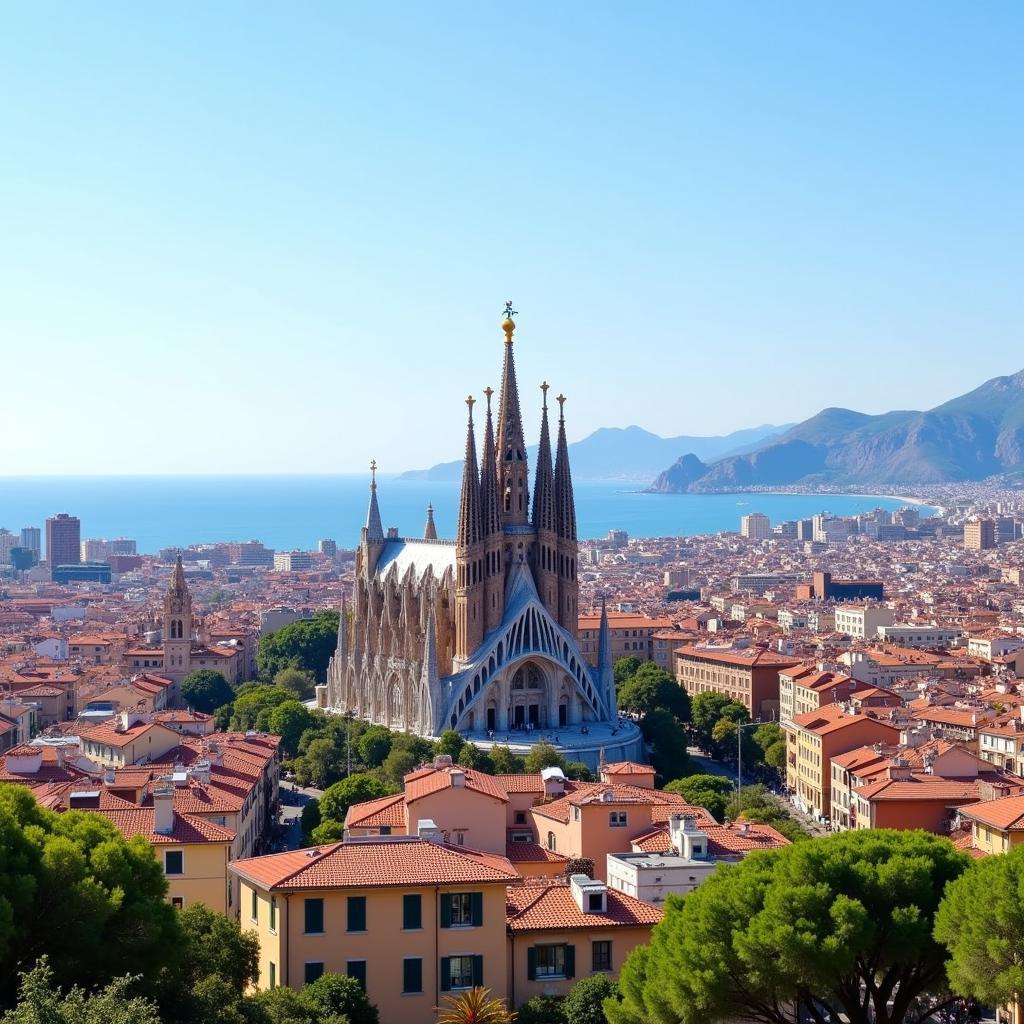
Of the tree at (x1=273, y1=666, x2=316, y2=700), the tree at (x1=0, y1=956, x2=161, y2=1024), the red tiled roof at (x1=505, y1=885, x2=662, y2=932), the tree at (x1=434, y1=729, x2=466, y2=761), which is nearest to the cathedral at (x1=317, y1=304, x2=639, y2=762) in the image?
the tree at (x1=434, y1=729, x2=466, y2=761)

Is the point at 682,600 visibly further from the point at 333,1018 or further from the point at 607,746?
the point at 333,1018

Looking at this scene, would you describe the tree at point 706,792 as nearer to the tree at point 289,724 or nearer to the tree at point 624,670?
the tree at point 289,724

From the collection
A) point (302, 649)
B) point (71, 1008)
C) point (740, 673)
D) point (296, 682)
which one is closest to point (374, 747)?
point (296, 682)

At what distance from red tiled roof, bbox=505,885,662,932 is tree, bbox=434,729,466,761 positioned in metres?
28.4

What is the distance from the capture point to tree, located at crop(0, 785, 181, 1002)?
23859 millimetres

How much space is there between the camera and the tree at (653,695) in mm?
72625

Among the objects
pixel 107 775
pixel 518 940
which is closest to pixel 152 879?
pixel 518 940

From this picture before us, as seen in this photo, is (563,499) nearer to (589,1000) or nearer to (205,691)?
(205,691)

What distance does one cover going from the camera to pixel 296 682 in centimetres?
8300

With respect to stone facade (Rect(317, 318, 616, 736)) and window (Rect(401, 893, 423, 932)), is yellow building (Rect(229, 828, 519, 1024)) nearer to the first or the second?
window (Rect(401, 893, 423, 932))

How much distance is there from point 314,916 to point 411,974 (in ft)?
5.65

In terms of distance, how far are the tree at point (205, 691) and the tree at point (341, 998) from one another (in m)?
54.3

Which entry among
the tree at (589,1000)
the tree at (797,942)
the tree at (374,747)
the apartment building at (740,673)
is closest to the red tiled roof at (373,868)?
the tree at (589,1000)

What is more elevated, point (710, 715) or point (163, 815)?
point (163, 815)
